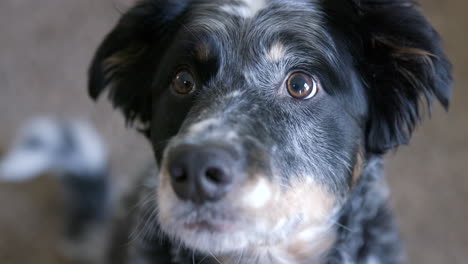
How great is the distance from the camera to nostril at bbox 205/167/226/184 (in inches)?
49.3

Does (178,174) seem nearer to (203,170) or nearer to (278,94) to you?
(203,170)

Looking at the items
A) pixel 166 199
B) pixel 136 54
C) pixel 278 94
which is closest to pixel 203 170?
pixel 166 199

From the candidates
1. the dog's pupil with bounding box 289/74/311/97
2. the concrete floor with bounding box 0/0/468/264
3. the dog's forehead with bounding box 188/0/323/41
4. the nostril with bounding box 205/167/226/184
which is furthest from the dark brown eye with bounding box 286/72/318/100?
the concrete floor with bounding box 0/0/468/264

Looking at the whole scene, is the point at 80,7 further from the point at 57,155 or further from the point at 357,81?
the point at 357,81

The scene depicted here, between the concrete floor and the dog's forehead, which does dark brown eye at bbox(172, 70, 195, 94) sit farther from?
the concrete floor

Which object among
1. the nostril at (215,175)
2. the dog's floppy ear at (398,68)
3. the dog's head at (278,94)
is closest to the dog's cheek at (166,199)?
the dog's head at (278,94)

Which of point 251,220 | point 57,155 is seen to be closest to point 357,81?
point 251,220

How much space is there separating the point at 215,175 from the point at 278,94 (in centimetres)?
40

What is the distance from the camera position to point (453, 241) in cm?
265

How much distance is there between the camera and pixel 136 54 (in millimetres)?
1827

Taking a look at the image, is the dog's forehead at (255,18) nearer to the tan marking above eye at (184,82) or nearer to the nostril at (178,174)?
the tan marking above eye at (184,82)

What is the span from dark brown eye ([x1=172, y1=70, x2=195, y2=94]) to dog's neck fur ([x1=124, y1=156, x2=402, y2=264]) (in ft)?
1.71

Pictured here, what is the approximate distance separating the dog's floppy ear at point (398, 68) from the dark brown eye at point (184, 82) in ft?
1.72

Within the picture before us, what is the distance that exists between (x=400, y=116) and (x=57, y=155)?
5.59 ft
